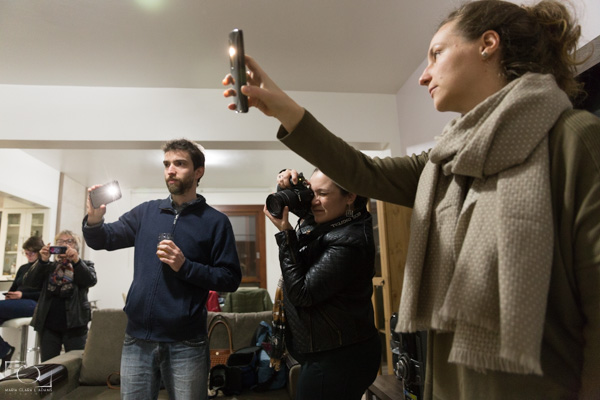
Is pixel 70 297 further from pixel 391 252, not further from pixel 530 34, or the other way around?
pixel 530 34

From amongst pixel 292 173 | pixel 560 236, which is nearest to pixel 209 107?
pixel 292 173

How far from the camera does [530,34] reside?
0.66 meters

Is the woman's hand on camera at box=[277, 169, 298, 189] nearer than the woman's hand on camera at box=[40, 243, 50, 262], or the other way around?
the woman's hand on camera at box=[277, 169, 298, 189]

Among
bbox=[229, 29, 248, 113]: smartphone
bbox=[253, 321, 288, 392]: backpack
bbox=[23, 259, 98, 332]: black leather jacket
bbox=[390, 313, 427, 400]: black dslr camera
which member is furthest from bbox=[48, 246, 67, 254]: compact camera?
bbox=[229, 29, 248, 113]: smartphone

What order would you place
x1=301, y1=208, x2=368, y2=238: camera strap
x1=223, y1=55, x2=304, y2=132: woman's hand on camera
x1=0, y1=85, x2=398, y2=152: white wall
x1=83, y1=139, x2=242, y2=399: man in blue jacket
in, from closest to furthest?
x1=223, y1=55, x2=304, y2=132: woman's hand on camera, x1=301, y1=208, x2=368, y2=238: camera strap, x1=83, y1=139, x2=242, y2=399: man in blue jacket, x1=0, y1=85, x2=398, y2=152: white wall

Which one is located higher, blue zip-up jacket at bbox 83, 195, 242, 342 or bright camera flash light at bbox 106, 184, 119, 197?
bright camera flash light at bbox 106, 184, 119, 197

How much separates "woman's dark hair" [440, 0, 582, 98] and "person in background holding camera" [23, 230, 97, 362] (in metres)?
2.57

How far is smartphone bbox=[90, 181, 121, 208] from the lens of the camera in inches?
56.8

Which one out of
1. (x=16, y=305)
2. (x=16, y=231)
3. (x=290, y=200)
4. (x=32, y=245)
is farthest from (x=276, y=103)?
(x=16, y=231)

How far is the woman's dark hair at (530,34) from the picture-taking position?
65 centimetres

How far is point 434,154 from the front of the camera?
65 cm

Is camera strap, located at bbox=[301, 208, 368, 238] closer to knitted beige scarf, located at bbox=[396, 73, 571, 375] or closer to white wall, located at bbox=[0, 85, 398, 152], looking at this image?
knitted beige scarf, located at bbox=[396, 73, 571, 375]

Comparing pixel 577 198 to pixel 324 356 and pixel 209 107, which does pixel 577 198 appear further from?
pixel 209 107

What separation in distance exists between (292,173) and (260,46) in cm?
156
